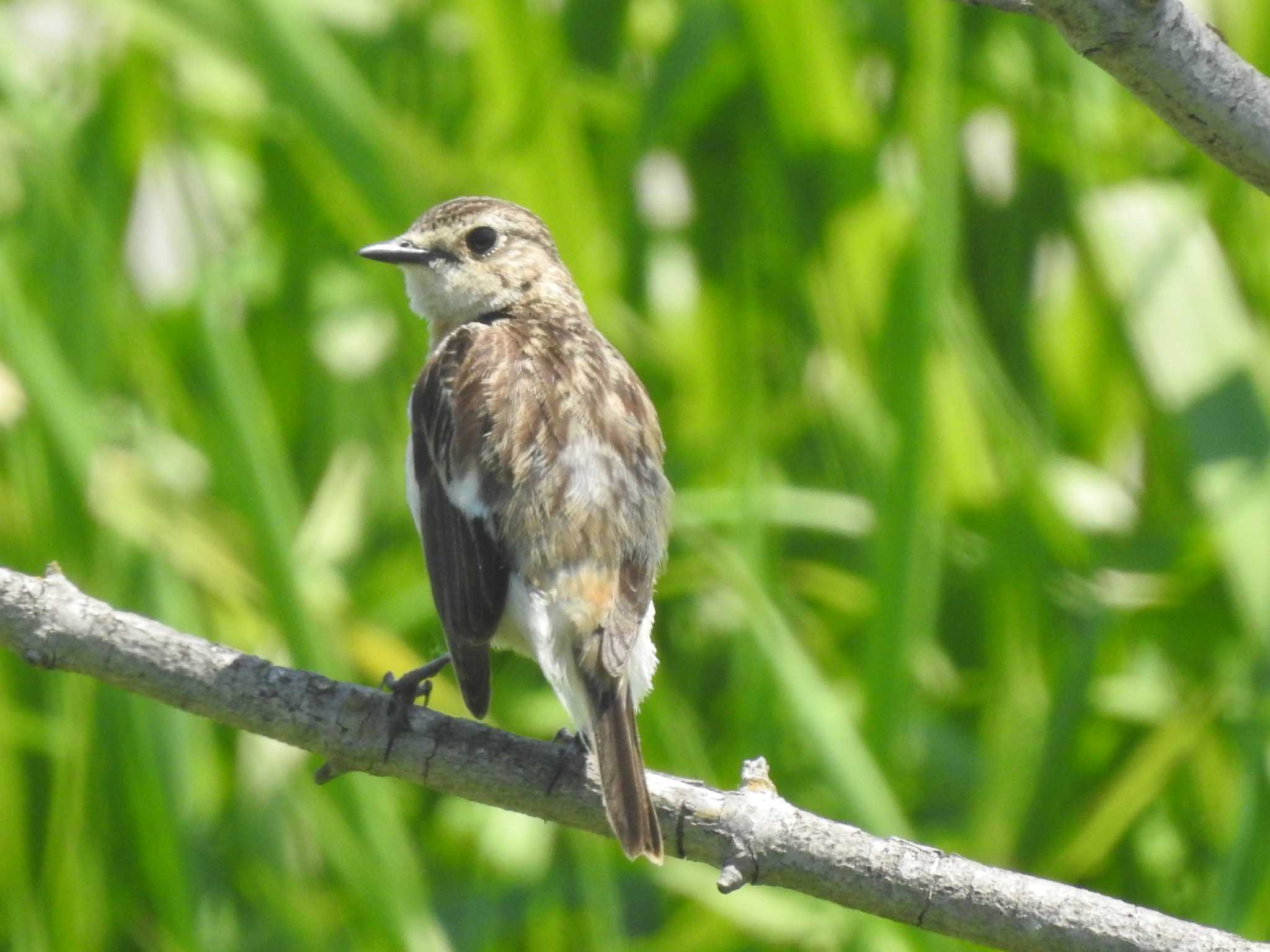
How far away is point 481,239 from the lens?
4754mm

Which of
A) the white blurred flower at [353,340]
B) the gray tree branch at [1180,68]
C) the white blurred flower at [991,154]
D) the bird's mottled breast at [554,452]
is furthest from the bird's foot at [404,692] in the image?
the white blurred flower at [991,154]

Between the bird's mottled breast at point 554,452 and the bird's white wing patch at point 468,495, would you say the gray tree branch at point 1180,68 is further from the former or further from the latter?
the bird's white wing patch at point 468,495

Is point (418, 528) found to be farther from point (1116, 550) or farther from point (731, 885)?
point (1116, 550)

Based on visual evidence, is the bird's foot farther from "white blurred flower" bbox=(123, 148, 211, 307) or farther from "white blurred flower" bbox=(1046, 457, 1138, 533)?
"white blurred flower" bbox=(1046, 457, 1138, 533)

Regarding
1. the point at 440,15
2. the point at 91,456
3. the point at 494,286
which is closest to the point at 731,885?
the point at 494,286

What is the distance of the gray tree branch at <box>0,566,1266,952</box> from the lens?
106 inches

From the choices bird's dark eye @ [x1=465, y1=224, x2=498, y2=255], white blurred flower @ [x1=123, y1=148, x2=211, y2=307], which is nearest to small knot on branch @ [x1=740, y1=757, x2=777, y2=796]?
bird's dark eye @ [x1=465, y1=224, x2=498, y2=255]

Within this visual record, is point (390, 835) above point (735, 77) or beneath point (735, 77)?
beneath

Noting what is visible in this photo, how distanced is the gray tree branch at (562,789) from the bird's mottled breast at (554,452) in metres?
0.67

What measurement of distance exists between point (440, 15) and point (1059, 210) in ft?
8.10

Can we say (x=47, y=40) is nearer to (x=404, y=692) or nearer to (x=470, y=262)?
(x=470, y=262)

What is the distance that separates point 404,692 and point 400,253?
170cm

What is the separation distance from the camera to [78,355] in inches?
205

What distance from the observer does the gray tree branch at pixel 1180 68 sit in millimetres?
2201
